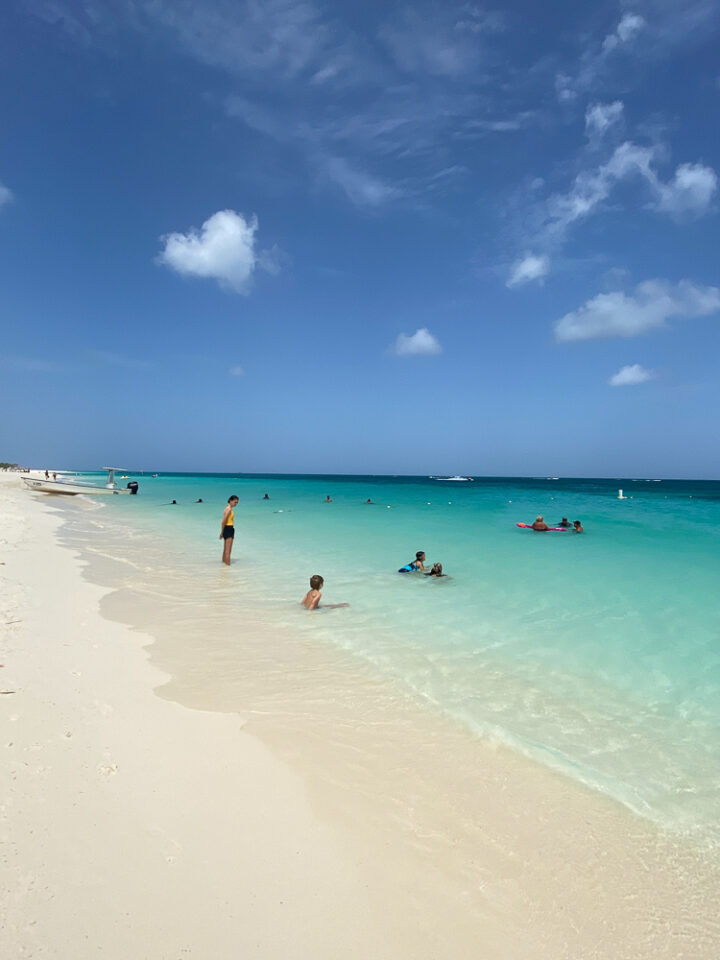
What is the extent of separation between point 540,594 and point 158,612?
8.70 meters

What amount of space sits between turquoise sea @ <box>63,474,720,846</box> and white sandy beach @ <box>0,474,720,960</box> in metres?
0.81

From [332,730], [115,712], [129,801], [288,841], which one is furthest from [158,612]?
[288,841]

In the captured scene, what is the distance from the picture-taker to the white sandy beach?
2631mm

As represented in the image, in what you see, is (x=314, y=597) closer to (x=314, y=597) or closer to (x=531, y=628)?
(x=314, y=597)

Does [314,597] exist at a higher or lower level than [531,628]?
higher

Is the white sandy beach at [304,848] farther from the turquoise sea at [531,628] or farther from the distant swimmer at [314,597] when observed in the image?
the distant swimmer at [314,597]

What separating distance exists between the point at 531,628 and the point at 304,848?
688 cm

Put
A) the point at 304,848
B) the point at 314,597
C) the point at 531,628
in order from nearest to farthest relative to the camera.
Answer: the point at 304,848 → the point at 531,628 → the point at 314,597

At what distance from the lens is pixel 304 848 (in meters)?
3.30

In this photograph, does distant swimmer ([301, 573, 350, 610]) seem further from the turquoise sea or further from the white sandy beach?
the white sandy beach

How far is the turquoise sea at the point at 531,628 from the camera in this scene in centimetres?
495

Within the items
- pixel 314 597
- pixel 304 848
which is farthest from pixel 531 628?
pixel 304 848

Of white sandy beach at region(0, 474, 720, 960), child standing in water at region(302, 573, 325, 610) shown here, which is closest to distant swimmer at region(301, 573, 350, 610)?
child standing in water at region(302, 573, 325, 610)

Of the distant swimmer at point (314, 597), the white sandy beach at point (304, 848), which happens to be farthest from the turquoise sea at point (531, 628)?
the white sandy beach at point (304, 848)
